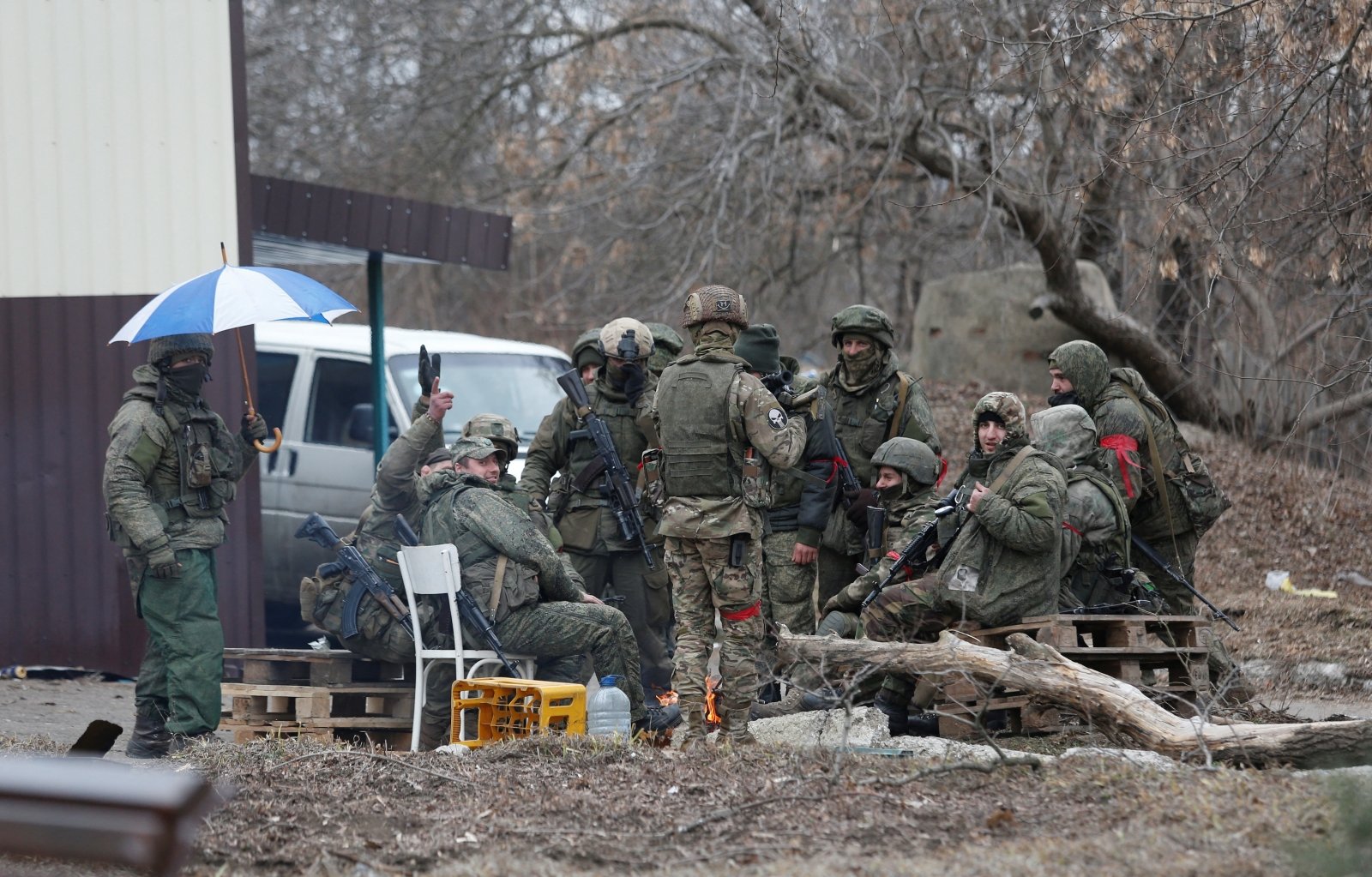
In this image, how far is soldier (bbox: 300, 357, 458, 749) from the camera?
6523 mm

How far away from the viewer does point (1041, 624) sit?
616 cm

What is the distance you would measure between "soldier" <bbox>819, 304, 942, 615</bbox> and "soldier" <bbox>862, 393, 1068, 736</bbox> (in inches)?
30.1

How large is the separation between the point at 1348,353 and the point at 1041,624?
3.81 meters

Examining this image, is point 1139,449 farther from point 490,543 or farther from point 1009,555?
point 490,543

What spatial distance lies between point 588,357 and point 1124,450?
2.75 metres

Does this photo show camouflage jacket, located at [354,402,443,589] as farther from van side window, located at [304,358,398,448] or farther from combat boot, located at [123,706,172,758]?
van side window, located at [304,358,398,448]

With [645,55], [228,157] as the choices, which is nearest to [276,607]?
[228,157]

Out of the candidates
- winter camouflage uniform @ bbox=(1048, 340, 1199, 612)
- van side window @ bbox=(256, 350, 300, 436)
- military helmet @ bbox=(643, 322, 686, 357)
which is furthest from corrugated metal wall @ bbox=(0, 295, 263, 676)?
winter camouflage uniform @ bbox=(1048, 340, 1199, 612)

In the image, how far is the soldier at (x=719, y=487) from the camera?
5957mm

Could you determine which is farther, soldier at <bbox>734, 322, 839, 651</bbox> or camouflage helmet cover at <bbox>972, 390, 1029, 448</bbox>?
soldier at <bbox>734, 322, 839, 651</bbox>

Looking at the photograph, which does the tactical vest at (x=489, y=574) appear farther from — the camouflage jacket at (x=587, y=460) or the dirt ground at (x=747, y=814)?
the dirt ground at (x=747, y=814)

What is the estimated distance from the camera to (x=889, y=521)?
22.4 ft

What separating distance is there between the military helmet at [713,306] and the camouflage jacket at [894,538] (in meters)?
1.33

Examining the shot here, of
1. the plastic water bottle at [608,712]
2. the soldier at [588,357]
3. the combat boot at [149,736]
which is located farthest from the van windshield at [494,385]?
the plastic water bottle at [608,712]
